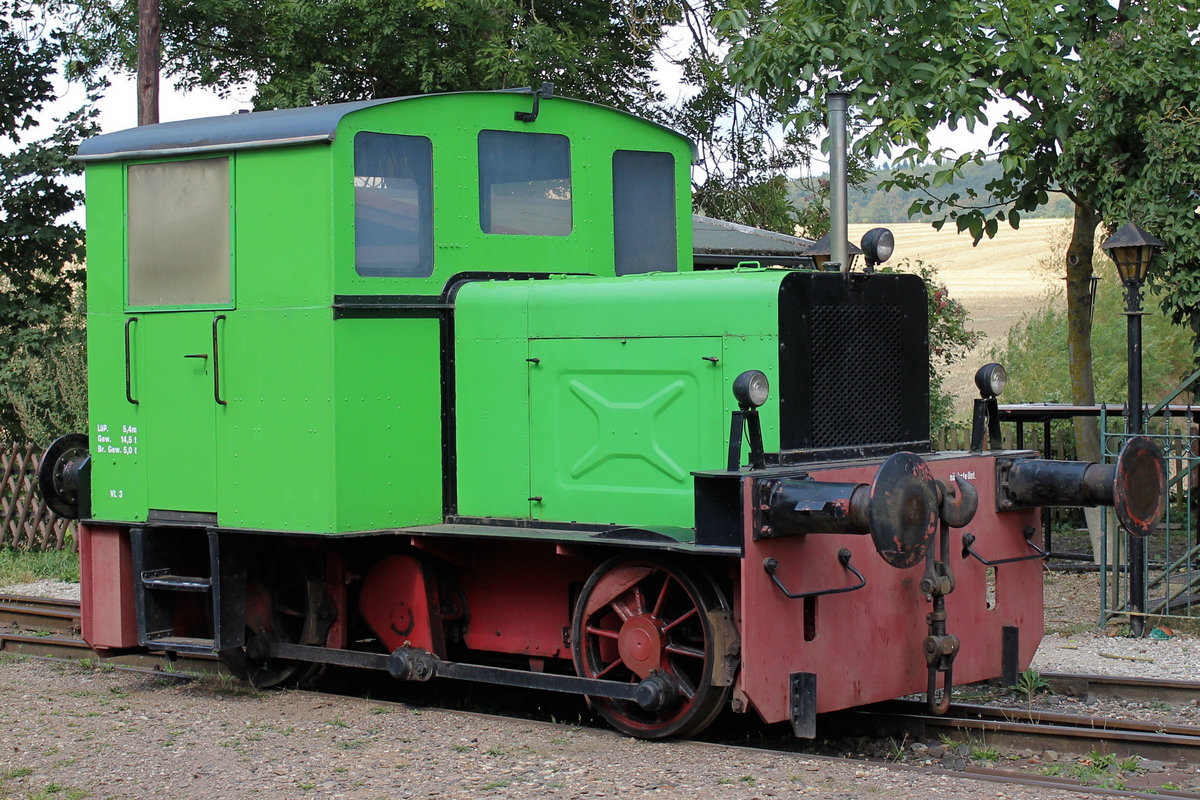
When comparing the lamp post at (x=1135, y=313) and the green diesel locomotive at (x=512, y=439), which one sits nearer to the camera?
the green diesel locomotive at (x=512, y=439)

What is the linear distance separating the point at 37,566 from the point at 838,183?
1015 centimetres

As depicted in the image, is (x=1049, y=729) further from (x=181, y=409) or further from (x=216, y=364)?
(x=181, y=409)

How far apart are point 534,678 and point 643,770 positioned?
90 cm

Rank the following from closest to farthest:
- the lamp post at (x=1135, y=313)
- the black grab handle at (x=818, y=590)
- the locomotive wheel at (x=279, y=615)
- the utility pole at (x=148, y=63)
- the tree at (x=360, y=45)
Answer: the black grab handle at (x=818, y=590) → the locomotive wheel at (x=279, y=615) → the lamp post at (x=1135, y=313) → the utility pole at (x=148, y=63) → the tree at (x=360, y=45)

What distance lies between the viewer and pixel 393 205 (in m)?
6.82

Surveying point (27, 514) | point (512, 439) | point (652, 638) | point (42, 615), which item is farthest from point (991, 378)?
point (27, 514)

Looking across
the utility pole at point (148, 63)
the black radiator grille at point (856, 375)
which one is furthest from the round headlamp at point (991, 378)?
the utility pole at point (148, 63)

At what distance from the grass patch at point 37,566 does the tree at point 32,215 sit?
2.44 metres

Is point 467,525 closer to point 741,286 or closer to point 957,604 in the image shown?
point 741,286

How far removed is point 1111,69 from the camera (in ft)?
33.1

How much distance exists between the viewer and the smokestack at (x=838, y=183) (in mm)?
6469

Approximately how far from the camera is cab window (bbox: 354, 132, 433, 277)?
6707mm

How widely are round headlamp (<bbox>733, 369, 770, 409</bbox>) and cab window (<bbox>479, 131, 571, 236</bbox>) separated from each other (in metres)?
2.15

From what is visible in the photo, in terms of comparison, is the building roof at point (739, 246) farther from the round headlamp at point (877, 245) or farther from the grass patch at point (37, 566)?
the grass patch at point (37, 566)
